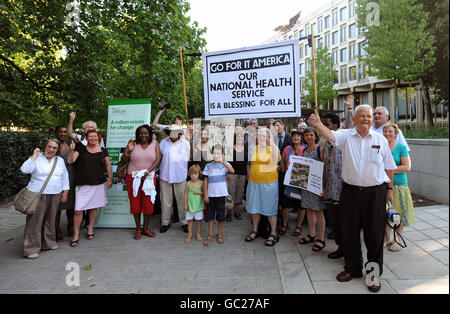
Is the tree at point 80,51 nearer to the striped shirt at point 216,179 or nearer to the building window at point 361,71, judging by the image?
the striped shirt at point 216,179

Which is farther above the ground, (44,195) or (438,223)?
(44,195)

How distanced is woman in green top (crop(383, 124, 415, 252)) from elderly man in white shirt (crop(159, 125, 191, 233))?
3.49 m

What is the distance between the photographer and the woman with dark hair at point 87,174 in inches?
218

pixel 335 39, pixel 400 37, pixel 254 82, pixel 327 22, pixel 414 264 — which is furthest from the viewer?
pixel 327 22

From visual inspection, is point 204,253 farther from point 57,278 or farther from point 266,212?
point 57,278

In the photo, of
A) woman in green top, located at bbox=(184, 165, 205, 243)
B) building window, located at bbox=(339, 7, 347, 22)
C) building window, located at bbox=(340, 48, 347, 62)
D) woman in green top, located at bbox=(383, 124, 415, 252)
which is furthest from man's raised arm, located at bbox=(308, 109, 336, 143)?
building window, located at bbox=(339, 7, 347, 22)

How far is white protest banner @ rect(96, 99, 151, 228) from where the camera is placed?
20.8 ft

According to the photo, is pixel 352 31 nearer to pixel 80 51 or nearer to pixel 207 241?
pixel 80 51

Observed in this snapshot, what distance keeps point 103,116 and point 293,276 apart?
7.38 m

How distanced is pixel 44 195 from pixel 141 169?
1.60 meters

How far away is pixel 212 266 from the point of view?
167 inches

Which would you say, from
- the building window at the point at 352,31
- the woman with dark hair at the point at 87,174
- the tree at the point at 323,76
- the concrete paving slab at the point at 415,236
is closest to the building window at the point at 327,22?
the building window at the point at 352,31

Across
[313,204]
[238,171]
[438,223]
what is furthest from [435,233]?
[238,171]

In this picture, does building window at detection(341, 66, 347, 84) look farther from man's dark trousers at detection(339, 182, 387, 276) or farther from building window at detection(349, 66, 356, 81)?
man's dark trousers at detection(339, 182, 387, 276)
